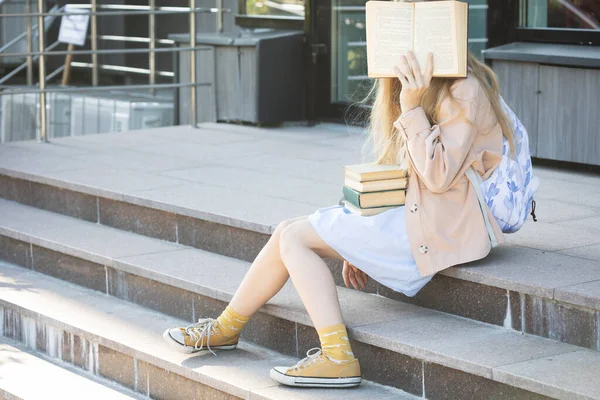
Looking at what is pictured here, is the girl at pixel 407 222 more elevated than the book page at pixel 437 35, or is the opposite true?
the book page at pixel 437 35

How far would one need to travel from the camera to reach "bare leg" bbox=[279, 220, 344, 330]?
382cm

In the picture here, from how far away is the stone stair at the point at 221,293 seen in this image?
3.63 m

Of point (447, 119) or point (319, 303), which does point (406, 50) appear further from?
point (319, 303)

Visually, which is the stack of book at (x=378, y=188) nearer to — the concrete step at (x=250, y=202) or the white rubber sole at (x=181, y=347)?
the concrete step at (x=250, y=202)

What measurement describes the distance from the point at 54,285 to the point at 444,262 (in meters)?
2.40

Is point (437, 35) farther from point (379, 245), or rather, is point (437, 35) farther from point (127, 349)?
point (127, 349)

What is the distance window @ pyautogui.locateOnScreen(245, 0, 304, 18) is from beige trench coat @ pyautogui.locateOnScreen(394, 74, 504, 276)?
15.8 ft

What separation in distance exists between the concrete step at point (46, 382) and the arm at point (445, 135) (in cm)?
160

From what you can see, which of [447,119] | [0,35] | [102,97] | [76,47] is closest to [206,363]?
[447,119]

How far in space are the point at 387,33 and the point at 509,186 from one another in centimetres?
73

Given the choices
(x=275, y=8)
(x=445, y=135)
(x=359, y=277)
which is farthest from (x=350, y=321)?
(x=275, y=8)

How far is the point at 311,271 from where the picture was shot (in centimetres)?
386

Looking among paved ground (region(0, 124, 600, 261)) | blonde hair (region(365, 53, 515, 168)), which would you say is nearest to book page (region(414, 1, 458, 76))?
blonde hair (region(365, 53, 515, 168))

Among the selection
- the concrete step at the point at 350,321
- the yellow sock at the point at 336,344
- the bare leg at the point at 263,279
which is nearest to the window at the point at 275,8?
the concrete step at the point at 350,321
